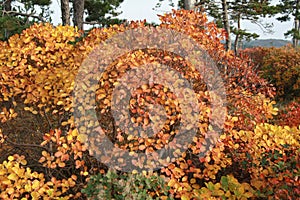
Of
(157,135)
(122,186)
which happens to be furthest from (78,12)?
(122,186)

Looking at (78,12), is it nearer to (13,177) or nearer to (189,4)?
(189,4)

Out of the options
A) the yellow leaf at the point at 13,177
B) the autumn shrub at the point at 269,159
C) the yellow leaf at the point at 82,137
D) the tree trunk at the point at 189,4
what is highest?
the tree trunk at the point at 189,4

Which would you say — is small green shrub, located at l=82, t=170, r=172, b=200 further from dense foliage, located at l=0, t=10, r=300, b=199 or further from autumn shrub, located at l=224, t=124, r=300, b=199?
autumn shrub, located at l=224, t=124, r=300, b=199

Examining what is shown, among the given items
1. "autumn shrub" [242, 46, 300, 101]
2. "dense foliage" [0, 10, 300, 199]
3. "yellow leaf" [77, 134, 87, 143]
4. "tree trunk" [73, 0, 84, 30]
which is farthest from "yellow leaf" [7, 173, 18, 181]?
"autumn shrub" [242, 46, 300, 101]

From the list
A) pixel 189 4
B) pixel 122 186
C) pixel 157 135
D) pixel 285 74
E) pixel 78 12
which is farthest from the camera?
pixel 285 74

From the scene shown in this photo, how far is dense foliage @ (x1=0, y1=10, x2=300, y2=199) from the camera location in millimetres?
3135

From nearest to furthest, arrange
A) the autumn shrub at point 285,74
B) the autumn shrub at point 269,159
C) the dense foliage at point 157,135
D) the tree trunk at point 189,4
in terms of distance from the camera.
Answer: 1. the autumn shrub at point 269,159
2. the dense foliage at point 157,135
3. the tree trunk at point 189,4
4. the autumn shrub at point 285,74

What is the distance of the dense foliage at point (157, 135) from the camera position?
3135mm

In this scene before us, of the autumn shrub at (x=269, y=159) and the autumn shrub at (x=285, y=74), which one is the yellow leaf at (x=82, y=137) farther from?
the autumn shrub at (x=285, y=74)

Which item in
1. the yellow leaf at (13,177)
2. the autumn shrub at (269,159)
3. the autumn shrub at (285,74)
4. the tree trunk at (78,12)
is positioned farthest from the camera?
A: the autumn shrub at (285,74)

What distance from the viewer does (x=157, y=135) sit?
10.5 ft

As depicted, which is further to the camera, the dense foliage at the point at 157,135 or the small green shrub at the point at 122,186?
the dense foliage at the point at 157,135

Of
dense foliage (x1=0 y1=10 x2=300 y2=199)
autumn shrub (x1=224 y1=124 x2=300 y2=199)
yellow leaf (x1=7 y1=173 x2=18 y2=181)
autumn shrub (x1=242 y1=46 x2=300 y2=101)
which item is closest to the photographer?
autumn shrub (x1=224 y1=124 x2=300 y2=199)

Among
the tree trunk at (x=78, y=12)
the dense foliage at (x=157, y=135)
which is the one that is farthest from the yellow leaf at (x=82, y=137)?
the tree trunk at (x=78, y=12)
